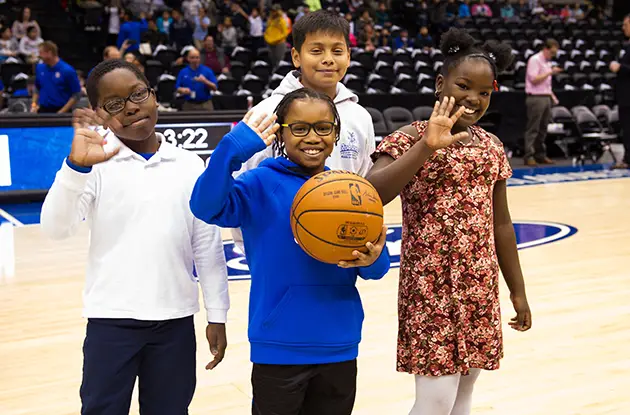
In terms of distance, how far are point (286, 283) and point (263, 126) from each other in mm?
388

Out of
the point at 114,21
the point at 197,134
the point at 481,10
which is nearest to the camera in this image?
the point at 197,134

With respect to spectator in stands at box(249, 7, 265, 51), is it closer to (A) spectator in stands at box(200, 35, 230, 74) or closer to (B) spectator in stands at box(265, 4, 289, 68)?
(B) spectator in stands at box(265, 4, 289, 68)

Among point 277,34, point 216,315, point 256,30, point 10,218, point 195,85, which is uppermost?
point 216,315

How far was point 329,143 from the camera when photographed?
76.7 inches

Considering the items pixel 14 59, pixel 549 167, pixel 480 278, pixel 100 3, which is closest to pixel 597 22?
pixel 549 167

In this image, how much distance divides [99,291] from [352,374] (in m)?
0.69

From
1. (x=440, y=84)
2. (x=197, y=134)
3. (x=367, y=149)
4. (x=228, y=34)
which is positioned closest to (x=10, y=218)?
(x=197, y=134)

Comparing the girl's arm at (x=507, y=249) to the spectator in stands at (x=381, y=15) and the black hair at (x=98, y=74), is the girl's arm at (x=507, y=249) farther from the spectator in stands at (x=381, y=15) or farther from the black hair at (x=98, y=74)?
the spectator in stands at (x=381, y=15)

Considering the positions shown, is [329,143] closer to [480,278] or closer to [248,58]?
[480,278]

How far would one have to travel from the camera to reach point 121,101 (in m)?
2.05

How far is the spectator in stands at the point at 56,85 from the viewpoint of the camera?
920cm

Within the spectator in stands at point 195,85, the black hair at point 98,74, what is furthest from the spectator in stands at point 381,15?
the black hair at point 98,74

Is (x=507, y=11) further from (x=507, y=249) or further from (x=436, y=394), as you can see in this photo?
(x=436, y=394)

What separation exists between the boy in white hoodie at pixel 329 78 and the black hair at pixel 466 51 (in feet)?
1.09
